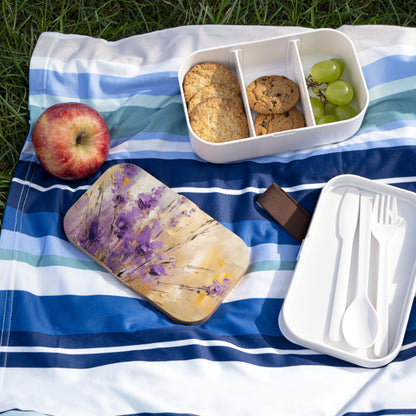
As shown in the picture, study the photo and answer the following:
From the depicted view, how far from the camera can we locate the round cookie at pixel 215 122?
104 centimetres

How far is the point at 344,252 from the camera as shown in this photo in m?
0.98

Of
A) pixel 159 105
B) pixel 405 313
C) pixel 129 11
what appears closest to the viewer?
pixel 405 313

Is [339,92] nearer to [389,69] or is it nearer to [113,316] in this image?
[389,69]

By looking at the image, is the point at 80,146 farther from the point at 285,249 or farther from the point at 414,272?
the point at 414,272

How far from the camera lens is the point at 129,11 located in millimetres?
1269

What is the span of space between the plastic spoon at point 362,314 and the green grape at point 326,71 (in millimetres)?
339

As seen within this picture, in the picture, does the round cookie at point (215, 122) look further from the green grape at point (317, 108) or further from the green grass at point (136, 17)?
the green grass at point (136, 17)

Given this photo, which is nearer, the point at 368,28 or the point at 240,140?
the point at 240,140

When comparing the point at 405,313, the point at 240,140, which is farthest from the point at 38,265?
the point at 405,313

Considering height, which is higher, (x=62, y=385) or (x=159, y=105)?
(x=159, y=105)

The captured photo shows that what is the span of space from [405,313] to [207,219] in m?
0.43

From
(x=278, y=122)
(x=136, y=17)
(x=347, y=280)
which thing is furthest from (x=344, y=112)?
(x=136, y=17)

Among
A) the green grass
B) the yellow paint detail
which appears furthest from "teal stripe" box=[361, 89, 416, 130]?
the yellow paint detail

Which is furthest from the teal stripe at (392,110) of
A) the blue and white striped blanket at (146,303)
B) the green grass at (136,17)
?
the green grass at (136,17)
